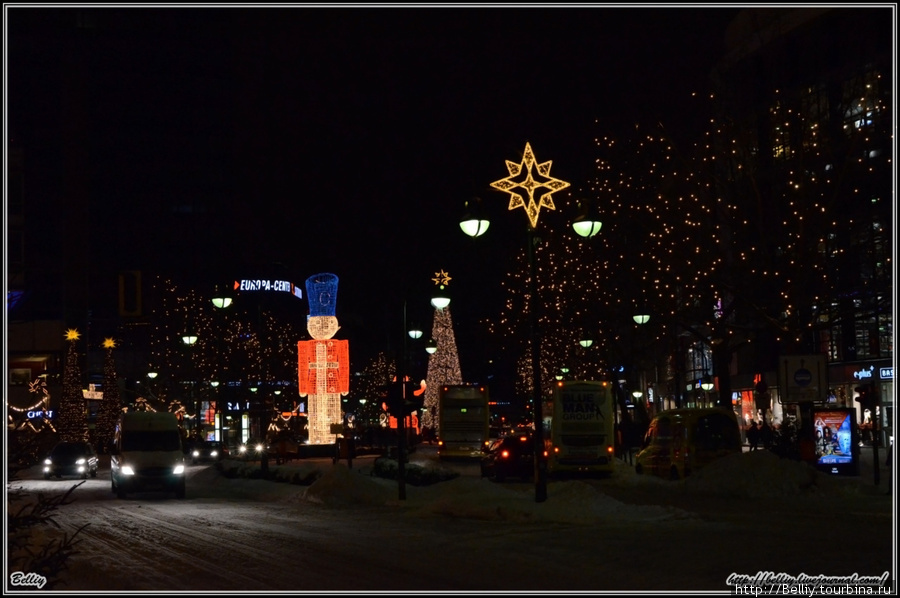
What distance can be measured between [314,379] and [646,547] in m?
41.6

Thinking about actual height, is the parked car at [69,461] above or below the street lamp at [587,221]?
below

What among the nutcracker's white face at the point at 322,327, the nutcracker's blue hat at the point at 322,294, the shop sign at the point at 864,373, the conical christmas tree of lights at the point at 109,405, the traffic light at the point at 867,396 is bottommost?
the conical christmas tree of lights at the point at 109,405

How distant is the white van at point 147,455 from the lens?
30.6 meters

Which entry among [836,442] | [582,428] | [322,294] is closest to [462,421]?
[322,294]

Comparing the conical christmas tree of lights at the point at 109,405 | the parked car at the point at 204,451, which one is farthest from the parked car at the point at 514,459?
the conical christmas tree of lights at the point at 109,405

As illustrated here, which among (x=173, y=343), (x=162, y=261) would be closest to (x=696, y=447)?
(x=173, y=343)

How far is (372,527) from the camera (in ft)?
66.0

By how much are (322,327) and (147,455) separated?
85.3 feet

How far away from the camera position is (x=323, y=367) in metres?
55.9

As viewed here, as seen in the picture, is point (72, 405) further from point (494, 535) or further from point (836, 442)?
point (494, 535)

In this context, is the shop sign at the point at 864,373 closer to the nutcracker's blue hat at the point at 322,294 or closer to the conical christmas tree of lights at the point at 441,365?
the nutcracker's blue hat at the point at 322,294

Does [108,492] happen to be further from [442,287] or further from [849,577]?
[849,577]

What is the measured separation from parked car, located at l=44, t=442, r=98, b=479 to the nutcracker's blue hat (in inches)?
645

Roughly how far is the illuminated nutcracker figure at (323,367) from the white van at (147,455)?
2311 centimetres
